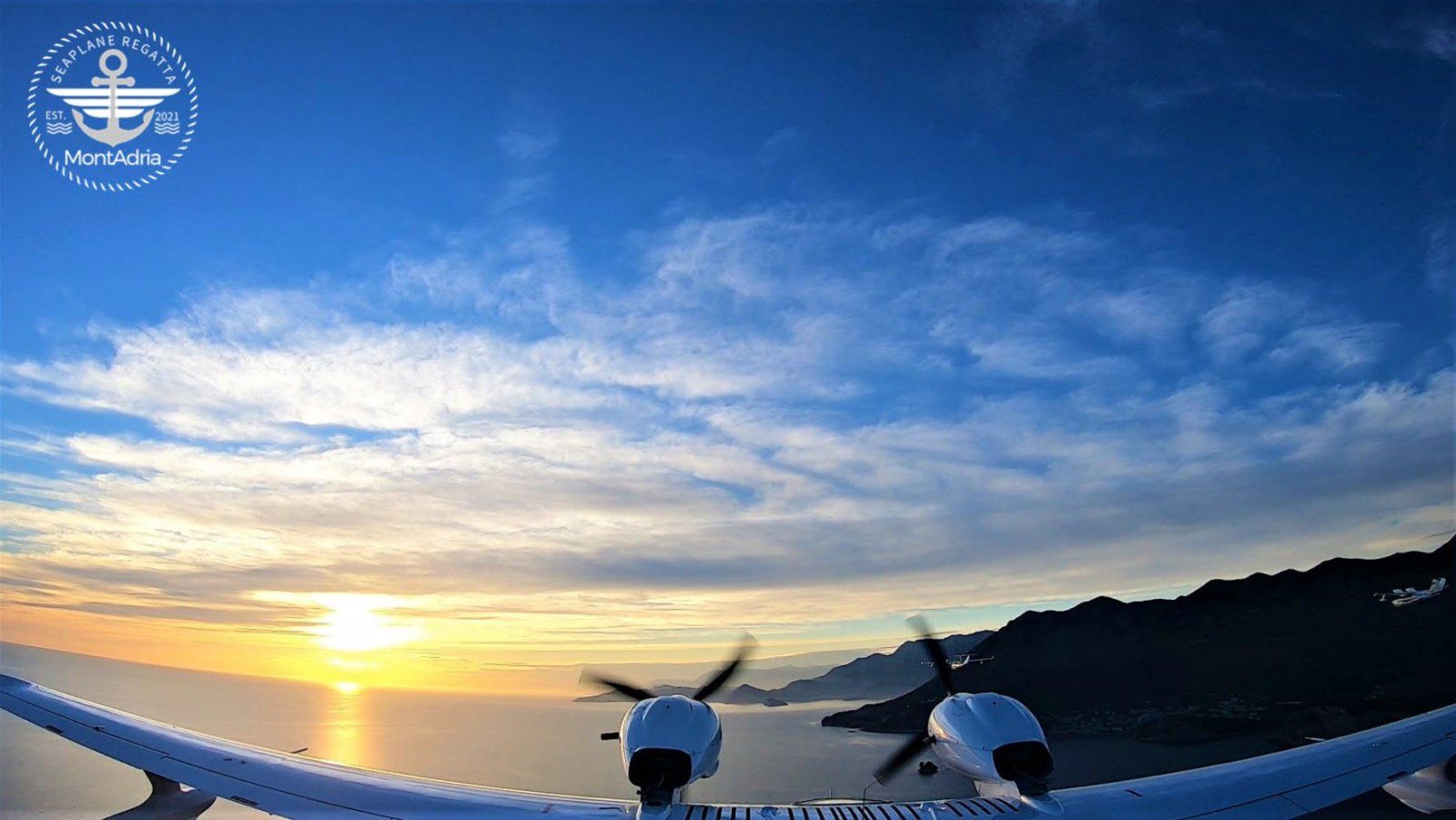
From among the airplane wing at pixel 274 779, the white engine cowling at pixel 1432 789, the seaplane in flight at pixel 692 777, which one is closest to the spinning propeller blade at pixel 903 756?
the seaplane in flight at pixel 692 777

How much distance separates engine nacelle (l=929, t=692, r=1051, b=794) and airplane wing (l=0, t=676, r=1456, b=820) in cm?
39

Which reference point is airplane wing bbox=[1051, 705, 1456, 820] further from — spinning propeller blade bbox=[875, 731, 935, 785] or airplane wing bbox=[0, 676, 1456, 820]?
spinning propeller blade bbox=[875, 731, 935, 785]

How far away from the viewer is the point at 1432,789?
46.5 ft

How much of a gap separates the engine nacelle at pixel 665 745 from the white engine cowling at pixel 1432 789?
1403cm

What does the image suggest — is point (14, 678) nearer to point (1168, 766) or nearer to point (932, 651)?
point (932, 651)

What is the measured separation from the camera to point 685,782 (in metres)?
11.1

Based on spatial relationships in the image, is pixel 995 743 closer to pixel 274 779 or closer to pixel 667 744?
pixel 667 744

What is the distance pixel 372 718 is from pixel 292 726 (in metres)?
38.6

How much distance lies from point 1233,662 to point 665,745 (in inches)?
4936

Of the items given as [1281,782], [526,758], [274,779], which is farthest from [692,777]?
[526,758]

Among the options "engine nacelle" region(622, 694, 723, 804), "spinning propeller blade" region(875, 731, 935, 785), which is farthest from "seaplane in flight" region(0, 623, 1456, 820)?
"spinning propeller blade" region(875, 731, 935, 785)

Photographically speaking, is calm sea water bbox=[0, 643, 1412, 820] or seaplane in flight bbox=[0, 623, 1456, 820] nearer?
seaplane in flight bbox=[0, 623, 1456, 820]

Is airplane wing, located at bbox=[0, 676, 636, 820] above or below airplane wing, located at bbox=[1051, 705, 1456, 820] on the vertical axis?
above

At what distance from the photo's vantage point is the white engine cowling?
45.1 ft
